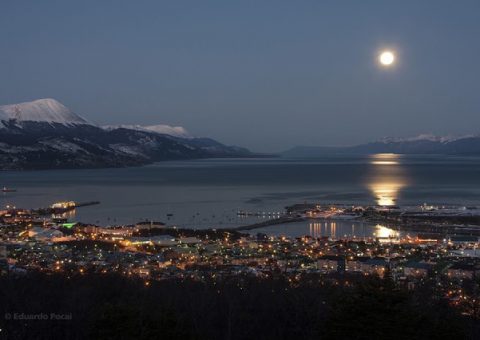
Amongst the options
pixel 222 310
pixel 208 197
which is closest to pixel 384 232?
pixel 222 310

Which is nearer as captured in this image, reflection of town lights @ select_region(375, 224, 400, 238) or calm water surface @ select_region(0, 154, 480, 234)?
reflection of town lights @ select_region(375, 224, 400, 238)

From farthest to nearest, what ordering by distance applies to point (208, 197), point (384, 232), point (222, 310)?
1. point (208, 197)
2. point (384, 232)
3. point (222, 310)

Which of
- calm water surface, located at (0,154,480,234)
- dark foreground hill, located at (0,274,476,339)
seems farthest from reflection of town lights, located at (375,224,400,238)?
dark foreground hill, located at (0,274,476,339)

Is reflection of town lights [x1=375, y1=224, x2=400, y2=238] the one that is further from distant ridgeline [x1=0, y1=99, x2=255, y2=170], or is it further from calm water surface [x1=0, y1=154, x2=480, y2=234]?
distant ridgeline [x1=0, y1=99, x2=255, y2=170]

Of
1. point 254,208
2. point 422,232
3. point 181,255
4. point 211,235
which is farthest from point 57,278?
point 254,208

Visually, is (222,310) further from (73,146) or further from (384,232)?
(73,146)

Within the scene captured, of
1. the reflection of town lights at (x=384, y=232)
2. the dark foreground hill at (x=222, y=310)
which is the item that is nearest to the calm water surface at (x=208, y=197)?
the reflection of town lights at (x=384, y=232)

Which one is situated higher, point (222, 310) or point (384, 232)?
point (222, 310)

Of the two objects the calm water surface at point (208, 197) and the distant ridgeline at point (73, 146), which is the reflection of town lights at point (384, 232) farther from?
the distant ridgeline at point (73, 146)

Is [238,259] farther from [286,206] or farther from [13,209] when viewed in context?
[13,209]

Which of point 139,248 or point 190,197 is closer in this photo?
point 139,248

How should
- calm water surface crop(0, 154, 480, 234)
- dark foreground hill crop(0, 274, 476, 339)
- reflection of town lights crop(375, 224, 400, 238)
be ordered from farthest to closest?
calm water surface crop(0, 154, 480, 234)
reflection of town lights crop(375, 224, 400, 238)
dark foreground hill crop(0, 274, 476, 339)
